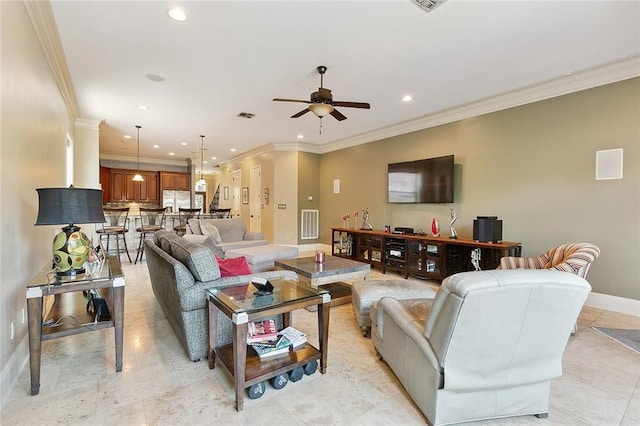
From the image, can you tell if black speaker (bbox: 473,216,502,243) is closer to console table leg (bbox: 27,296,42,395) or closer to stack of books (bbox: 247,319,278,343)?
stack of books (bbox: 247,319,278,343)

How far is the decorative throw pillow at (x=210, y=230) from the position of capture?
18.8 feet

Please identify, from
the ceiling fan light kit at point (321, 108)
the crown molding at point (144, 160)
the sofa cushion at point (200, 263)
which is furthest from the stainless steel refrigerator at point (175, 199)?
the sofa cushion at point (200, 263)

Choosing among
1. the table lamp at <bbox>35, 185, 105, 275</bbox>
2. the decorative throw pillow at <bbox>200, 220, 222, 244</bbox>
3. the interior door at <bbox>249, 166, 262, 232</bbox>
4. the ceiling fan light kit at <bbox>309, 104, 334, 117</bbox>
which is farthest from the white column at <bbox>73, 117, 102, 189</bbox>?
the ceiling fan light kit at <bbox>309, 104, 334, 117</bbox>

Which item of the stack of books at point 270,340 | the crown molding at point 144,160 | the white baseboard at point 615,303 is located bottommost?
the white baseboard at point 615,303

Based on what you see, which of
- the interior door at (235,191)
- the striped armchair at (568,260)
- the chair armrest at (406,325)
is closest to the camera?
the chair armrest at (406,325)

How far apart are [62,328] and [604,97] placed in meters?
5.65

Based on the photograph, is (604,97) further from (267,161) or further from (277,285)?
(267,161)

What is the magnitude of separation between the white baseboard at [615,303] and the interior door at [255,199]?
6988 millimetres

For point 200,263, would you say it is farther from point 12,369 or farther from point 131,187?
point 131,187

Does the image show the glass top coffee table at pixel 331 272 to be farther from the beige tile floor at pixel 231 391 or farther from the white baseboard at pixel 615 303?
the white baseboard at pixel 615 303

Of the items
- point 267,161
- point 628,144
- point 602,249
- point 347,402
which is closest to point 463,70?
point 628,144

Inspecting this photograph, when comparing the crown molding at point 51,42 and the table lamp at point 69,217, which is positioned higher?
the crown molding at point 51,42

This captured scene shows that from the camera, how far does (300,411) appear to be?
174 cm

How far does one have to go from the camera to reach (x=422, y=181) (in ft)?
17.7
